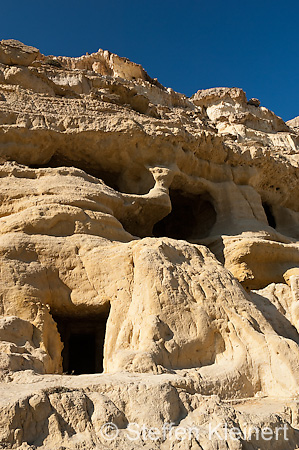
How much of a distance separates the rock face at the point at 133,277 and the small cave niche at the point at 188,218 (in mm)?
45

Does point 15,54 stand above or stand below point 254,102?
below

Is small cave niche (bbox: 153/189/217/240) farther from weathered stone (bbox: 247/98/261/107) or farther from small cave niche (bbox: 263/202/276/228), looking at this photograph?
weathered stone (bbox: 247/98/261/107)

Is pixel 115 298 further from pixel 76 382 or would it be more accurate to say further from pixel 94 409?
pixel 94 409

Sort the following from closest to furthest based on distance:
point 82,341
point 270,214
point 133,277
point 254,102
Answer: point 133,277 → point 82,341 → point 270,214 → point 254,102

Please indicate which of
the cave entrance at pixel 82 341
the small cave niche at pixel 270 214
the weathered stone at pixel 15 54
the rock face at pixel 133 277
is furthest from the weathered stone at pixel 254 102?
the cave entrance at pixel 82 341

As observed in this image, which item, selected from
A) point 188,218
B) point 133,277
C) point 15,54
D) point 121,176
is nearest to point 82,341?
point 133,277

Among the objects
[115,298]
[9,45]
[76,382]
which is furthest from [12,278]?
[9,45]

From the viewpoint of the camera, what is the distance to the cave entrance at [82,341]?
7.17 m

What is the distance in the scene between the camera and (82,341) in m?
8.02

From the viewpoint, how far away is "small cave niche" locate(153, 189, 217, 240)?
1311 centimetres

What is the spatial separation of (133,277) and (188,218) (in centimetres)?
764

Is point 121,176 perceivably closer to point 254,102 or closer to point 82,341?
point 82,341

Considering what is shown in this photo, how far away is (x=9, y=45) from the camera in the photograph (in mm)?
13289

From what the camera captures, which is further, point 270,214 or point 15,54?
point 270,214
